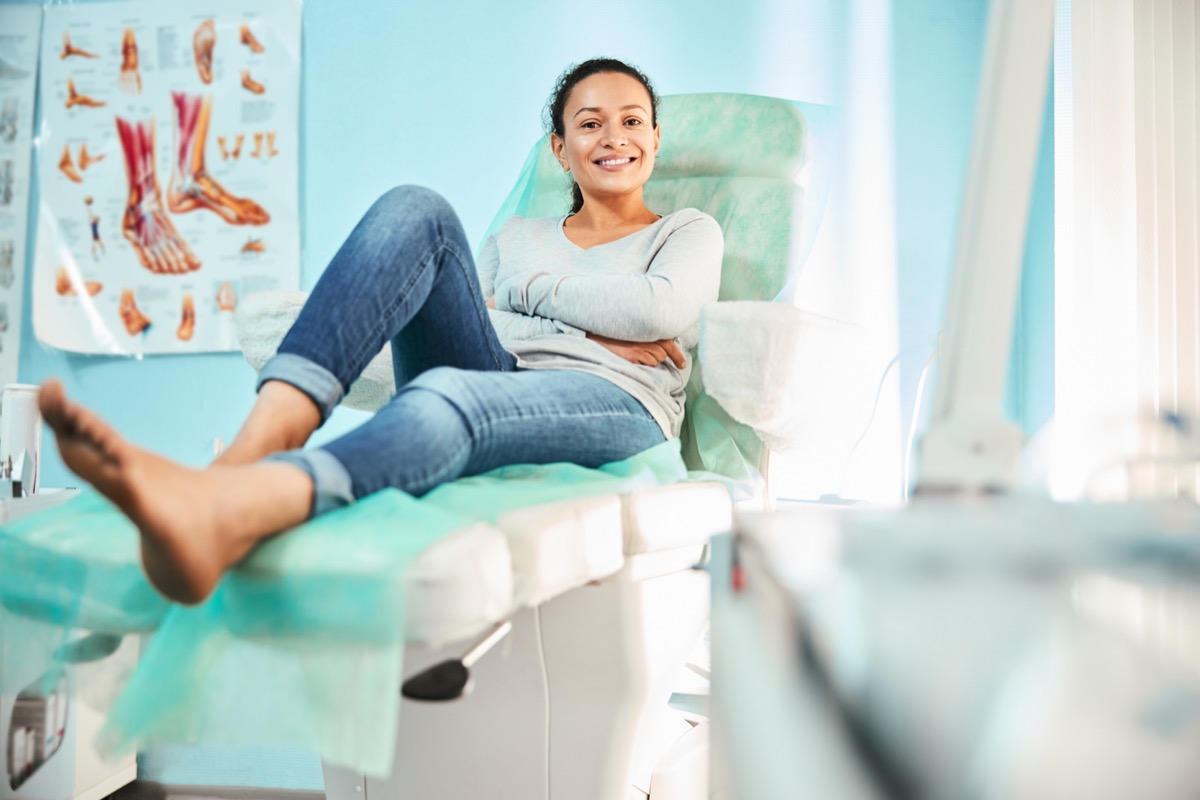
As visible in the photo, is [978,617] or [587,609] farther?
[587,609]

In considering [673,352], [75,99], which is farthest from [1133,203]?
[75,99]

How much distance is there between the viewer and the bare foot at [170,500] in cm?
50

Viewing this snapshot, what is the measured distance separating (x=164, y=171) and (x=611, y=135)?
1.31 meters

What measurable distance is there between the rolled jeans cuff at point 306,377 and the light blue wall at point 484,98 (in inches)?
53.3

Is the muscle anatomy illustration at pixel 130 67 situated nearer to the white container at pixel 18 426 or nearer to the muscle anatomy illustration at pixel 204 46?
the muscle anatomy illustration at pixel 204 46

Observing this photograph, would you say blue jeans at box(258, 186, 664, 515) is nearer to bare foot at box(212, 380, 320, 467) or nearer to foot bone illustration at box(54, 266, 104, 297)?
bare foot at box(212, 380, 320, 467)

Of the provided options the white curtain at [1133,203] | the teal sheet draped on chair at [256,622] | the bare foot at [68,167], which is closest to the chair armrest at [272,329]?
the teal sheet draped on chair at [256,622]

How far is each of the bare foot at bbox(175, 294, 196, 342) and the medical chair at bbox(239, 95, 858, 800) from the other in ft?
3.61

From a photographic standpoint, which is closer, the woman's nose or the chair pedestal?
the chair pedestal

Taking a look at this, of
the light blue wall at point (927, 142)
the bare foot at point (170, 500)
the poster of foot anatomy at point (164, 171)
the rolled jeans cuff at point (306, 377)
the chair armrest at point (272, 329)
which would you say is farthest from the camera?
the poster of foot anatomy at point (164, 171)

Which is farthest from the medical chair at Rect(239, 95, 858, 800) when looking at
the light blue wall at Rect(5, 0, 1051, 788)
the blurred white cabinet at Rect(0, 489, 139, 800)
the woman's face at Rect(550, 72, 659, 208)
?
the light blue wall at Rect(5, 0, 1051, 788)

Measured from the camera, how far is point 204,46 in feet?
6.92

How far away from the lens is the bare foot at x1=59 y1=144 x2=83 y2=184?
215 centimetres

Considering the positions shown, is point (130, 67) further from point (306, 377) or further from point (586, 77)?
point (306, 377)
